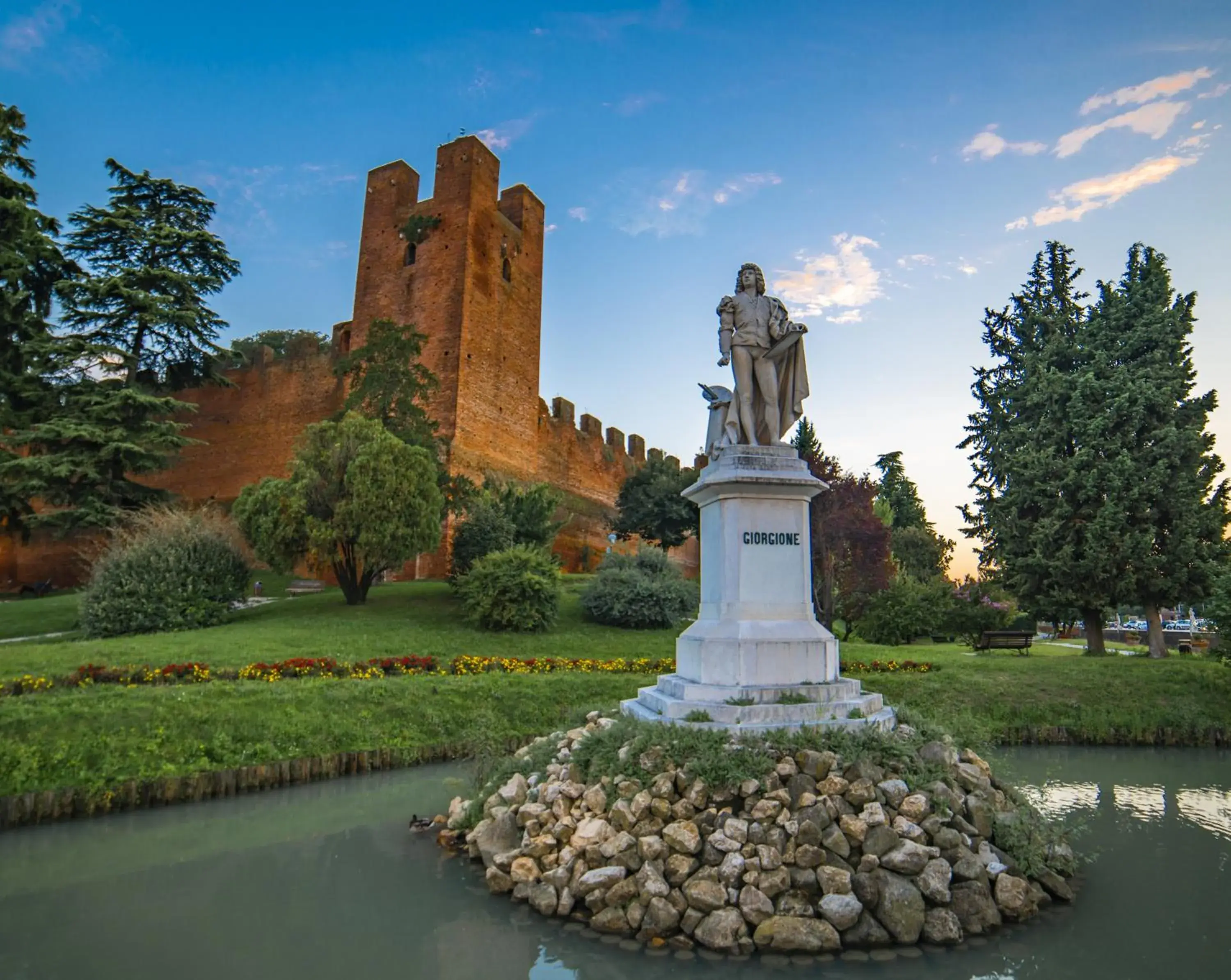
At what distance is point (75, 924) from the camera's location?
409 centimetres

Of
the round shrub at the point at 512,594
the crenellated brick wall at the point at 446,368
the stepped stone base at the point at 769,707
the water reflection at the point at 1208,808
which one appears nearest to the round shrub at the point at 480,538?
the round shrub at the point at 512,594

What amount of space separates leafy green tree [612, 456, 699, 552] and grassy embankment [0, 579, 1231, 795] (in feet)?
41.7

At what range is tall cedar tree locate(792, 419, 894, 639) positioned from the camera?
72.3 ft

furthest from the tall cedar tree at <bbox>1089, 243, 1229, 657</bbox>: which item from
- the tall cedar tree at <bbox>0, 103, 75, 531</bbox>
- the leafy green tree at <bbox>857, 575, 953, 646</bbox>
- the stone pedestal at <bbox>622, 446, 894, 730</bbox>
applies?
the tall cedar tree at <bbox>0, 103, 75, 531</bbox>


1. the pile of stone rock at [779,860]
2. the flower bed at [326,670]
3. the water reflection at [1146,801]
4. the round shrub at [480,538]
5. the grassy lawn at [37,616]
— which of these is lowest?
the water reflection at [1146,801]

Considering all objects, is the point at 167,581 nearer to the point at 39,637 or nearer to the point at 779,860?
the point at 39,637

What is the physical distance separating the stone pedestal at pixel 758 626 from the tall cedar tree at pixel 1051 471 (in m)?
12.8

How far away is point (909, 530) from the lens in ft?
130

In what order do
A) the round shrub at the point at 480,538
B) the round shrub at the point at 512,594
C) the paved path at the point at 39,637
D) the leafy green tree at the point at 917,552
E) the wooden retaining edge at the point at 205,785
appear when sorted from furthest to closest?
the leafy green tree at the point at 917,552 → the round shrub at the point at 480,538 → the round shrub at the point at 512,594 → the paved path at the point at 39,637 → the wooden retaining edge at the point at 205,785

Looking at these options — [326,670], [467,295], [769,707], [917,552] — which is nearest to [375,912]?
[769,707]

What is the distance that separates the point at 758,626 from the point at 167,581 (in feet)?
46.4

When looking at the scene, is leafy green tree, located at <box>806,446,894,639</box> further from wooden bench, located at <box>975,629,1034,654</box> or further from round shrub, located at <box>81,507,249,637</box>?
round shrub, located at <box>81,507,249,637</box>

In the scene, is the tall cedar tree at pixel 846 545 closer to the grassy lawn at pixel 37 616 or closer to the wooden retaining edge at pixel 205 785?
the wooden retaining edge at pixel 205 785

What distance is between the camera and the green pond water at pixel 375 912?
3.54m
